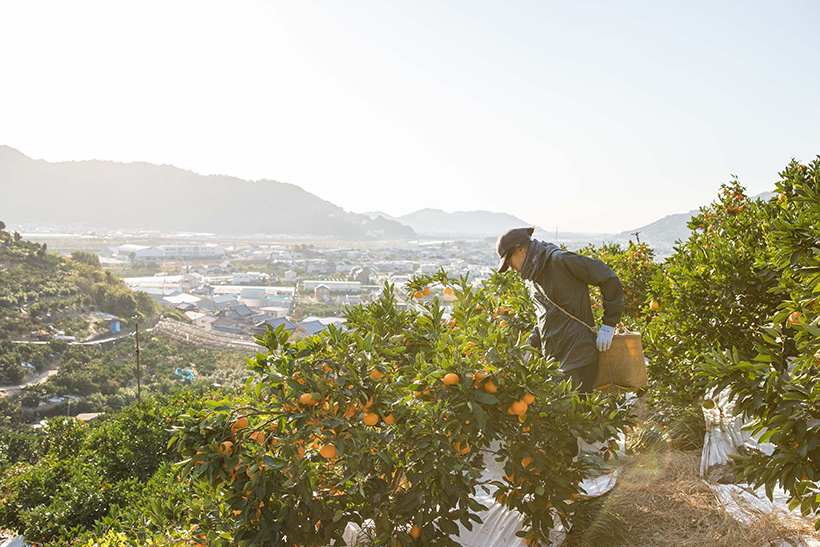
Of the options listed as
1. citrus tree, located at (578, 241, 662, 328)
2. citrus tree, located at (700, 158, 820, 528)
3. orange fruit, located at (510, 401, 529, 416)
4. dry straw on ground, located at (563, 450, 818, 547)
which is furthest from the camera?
citrus tree, located at (578, 241, 662, 328)

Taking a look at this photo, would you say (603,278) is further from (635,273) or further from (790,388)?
(635,273)

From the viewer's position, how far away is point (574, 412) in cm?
193

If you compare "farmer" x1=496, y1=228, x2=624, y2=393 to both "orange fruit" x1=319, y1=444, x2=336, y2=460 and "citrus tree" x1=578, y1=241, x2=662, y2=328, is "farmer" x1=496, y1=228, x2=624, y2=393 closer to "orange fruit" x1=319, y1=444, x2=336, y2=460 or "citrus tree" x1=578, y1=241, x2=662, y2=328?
"orange fruit" x1=319, y1=444, x2=336, y2=460

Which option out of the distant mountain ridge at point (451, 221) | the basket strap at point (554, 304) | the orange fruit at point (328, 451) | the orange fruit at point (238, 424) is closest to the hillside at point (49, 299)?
the orange fruit at point (238, 424)

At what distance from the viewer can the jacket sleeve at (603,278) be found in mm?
2500

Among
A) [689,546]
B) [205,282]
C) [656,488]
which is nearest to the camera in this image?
[689,546]

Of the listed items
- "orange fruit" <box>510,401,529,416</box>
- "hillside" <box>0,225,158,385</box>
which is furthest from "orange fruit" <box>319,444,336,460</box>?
"hillside" <box>0,225,158,385</box>

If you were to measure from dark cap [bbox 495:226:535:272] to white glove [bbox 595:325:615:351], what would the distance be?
66 cm

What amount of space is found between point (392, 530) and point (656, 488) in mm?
2039


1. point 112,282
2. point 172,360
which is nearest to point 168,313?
point 112,282

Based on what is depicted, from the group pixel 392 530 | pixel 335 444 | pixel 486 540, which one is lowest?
pixel 486 540

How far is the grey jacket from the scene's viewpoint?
8.28 feet

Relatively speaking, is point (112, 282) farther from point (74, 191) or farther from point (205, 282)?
point (74, 191)

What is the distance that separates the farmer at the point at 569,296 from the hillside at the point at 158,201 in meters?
118
